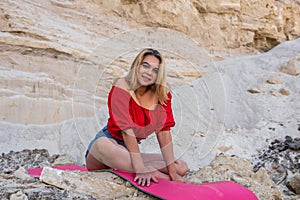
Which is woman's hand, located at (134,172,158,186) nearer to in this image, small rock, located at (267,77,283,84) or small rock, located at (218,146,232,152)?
small rock, located at (218,146,232,152)

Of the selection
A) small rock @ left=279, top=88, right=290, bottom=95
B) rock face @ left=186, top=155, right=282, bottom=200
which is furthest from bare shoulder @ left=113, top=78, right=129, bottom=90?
small rock @ left=279, top=88, right=290, bottom=95

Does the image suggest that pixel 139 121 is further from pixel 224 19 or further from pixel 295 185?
pixel 224 19

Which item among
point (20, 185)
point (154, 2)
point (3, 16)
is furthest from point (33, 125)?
point (154, 2)

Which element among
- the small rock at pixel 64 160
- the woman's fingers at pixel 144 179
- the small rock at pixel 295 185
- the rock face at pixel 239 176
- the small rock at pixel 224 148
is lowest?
the small rock at pixel 64 160

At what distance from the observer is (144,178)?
2.05 metres

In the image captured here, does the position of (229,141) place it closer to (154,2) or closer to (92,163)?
(92,163)

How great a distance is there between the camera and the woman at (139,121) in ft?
6.89

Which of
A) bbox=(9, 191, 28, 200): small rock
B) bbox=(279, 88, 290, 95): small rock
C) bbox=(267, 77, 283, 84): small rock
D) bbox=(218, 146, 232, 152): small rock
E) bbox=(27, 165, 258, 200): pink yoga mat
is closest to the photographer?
bbox=(9, 191, 28, 200): small rock

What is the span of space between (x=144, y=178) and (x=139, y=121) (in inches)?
13.0

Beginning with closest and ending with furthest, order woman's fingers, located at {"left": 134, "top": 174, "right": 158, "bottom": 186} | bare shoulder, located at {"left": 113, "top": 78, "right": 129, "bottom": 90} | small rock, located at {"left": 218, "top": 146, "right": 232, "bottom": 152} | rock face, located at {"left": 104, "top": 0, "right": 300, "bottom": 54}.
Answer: woman's fingers, located at {"left": 134, "top": 174, "right": 158, "bottom": 186}, bare shoulder, located at {"left": 113, "top": 78, "right": 129, "bottom": 90}, small rock, located at {"left": 218, "top": 146, "right": 232, "bottom": 152}, rock face, located at {"left": 104, "top": 0, "right": 300, "bottom": 54}

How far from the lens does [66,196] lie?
73.4 inches

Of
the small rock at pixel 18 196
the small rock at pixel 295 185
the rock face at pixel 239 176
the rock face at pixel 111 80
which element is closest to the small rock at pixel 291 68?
the rock face at pixel 111 80

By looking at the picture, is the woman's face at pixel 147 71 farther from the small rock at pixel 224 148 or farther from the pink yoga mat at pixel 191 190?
the small rock at pixel 224 148

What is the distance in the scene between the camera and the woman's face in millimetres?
2158
